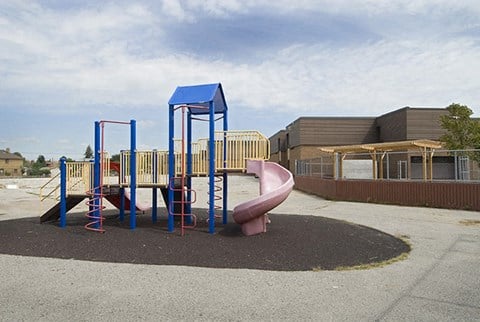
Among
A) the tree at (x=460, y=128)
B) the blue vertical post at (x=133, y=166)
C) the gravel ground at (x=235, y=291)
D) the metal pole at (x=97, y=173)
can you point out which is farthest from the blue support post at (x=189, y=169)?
the tree at (x=460, y=128)

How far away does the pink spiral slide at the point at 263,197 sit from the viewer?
9789 millimetres

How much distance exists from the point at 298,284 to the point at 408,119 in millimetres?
32457

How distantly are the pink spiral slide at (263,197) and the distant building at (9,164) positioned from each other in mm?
107597

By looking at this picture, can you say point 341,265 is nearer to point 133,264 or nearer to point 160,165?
point 133,264

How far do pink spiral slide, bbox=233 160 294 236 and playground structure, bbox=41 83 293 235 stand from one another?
3 cm

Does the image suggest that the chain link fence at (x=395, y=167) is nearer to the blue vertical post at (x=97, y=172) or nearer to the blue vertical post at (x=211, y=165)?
the blue vertical post at (x=211, y=165)

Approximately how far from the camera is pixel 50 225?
12.2 m

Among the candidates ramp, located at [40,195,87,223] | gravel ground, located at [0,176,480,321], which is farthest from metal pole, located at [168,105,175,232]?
ramp, located at [40,195,87,223]

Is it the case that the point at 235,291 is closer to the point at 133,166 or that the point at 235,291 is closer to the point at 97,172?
the point at 133,166

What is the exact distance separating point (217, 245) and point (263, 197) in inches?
63.4

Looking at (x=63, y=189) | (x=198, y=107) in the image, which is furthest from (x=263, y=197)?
(x=63, y=189)

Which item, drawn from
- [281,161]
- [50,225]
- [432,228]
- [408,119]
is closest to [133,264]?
[50,225]

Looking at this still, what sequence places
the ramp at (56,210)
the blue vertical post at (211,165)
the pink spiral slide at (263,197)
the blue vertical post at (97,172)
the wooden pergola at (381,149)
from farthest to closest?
the wooden pergola at (381,149), the ramp at (56,210), the blue vertical post at (97,172), the blue vertical post at (211,165), the pink spiral slide at (263,197)

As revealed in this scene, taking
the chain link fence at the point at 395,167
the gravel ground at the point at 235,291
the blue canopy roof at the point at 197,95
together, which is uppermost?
the blue canopy roof at the point at 197,95
